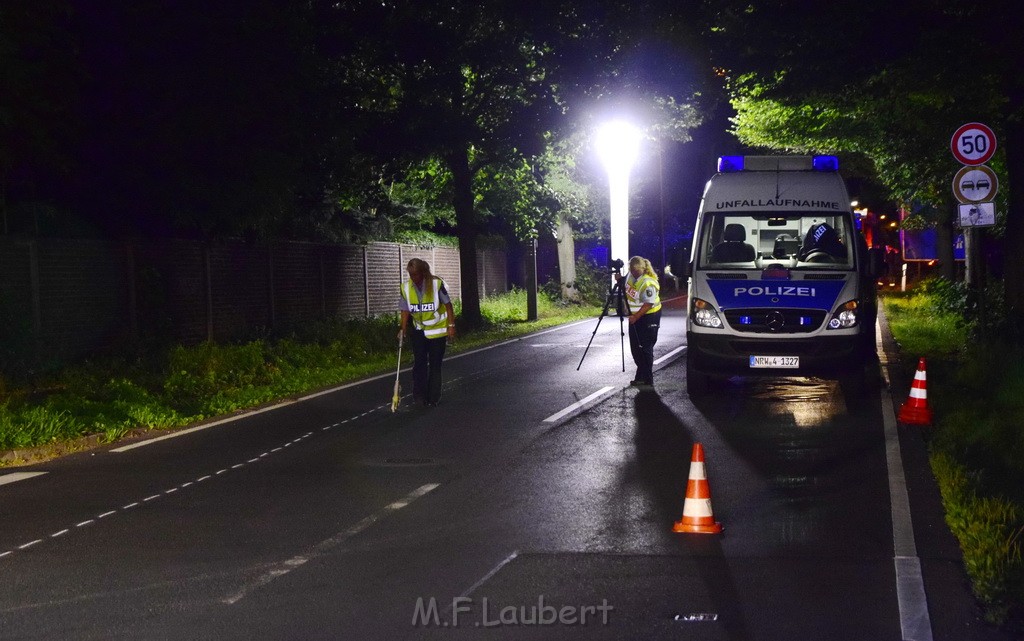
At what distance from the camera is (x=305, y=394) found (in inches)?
640

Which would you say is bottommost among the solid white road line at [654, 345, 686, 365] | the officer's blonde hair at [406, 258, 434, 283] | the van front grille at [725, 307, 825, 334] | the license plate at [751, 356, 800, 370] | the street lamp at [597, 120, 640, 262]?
the solid white road line at [654, 345, 686, 365]

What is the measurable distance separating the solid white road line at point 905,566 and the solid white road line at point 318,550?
10.7 feet

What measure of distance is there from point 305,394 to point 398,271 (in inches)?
609

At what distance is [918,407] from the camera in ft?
41.0

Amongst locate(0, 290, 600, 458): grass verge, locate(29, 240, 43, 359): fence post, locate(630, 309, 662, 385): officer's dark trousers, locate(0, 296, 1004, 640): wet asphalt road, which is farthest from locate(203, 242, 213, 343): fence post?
locate(630, 309, 662, 385): officer's dark trousers

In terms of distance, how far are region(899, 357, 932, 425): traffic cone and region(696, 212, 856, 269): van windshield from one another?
2.08 m

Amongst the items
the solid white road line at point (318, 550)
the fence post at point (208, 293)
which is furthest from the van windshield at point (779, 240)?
the fence post at point (208, 293)

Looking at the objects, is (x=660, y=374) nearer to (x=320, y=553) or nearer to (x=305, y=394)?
(x=305, y=394)

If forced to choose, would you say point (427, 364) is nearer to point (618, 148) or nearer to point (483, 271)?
point (618, 148)

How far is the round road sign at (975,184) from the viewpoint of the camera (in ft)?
48.8

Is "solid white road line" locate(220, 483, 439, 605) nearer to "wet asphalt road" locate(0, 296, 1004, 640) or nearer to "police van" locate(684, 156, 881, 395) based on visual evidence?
"wet asphalt road" locate(0, 296, 1004, 640)

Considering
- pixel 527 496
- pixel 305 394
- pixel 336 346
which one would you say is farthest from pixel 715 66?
pixel 527 496

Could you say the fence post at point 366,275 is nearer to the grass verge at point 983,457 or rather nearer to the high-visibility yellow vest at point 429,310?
the grass verge at point 983,457

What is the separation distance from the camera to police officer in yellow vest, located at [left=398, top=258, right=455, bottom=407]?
14.1 m
